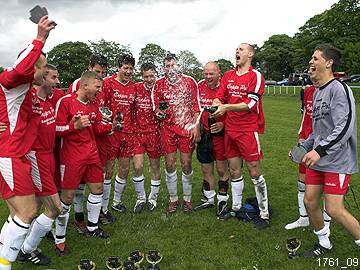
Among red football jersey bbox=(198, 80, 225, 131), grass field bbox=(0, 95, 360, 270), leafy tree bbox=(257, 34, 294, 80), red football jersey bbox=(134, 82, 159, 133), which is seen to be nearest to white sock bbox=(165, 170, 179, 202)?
grass field bbox=(0, 95, 360, 270)

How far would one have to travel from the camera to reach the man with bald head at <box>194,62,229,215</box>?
7.11m

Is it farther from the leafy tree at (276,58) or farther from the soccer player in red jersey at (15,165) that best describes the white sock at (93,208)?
the leafy tree at (276,58)

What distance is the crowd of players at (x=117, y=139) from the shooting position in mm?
4180

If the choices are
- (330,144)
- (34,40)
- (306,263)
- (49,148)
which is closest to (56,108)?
(49,148)

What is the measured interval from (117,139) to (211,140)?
183 cm

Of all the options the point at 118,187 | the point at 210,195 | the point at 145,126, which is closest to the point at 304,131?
the point at 210,195

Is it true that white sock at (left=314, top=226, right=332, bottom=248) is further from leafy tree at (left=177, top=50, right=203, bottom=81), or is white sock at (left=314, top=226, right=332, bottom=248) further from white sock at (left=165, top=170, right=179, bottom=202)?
leafy tree at (left=177, top=50, right=203, bottom=81)

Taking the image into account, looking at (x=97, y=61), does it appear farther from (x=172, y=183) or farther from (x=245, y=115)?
(x=245, y=115)

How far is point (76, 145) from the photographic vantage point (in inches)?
223

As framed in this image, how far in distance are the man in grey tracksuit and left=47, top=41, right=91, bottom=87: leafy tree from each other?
66.9 meters

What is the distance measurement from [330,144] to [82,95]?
3729mm

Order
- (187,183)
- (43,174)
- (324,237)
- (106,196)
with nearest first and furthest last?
(43,174), (324,237), (106,196), (187,183)

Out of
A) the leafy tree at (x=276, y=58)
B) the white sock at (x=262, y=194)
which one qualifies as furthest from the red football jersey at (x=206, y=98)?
the leafy tree at (x=276, y=58)

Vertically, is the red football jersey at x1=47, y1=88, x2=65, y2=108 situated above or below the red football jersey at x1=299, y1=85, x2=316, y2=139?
above
